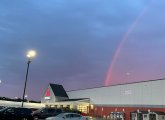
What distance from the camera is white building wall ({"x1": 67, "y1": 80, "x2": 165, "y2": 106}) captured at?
6257 cm

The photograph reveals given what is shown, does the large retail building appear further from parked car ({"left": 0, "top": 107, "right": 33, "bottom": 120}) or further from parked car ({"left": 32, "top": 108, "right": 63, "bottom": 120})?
parked car ({"left": 0, "top": 107, "right": 33, "bottom": 120})

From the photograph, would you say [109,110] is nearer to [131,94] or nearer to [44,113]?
[131,94]

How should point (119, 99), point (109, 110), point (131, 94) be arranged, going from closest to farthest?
point (131, 94) → point (119, 99) → point (109, 110)

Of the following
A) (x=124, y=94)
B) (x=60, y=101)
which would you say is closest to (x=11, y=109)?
(x=124, y=94)

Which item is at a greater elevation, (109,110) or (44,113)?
(109,110)

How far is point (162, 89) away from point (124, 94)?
12462mm

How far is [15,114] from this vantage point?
37938 mm

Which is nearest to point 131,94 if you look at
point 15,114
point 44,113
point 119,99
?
point 119,99

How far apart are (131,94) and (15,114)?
1487 inches

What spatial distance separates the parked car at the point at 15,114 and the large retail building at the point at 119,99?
97.5 ft

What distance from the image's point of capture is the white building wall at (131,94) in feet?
205

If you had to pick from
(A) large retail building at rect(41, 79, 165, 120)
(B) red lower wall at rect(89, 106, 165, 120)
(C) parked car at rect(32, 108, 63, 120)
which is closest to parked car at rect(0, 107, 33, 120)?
(C) parked car at rect(32, 108, 63, 120)

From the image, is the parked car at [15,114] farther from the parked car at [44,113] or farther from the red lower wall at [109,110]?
the red lower wall at [109,110]

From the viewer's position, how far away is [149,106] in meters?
64.0
